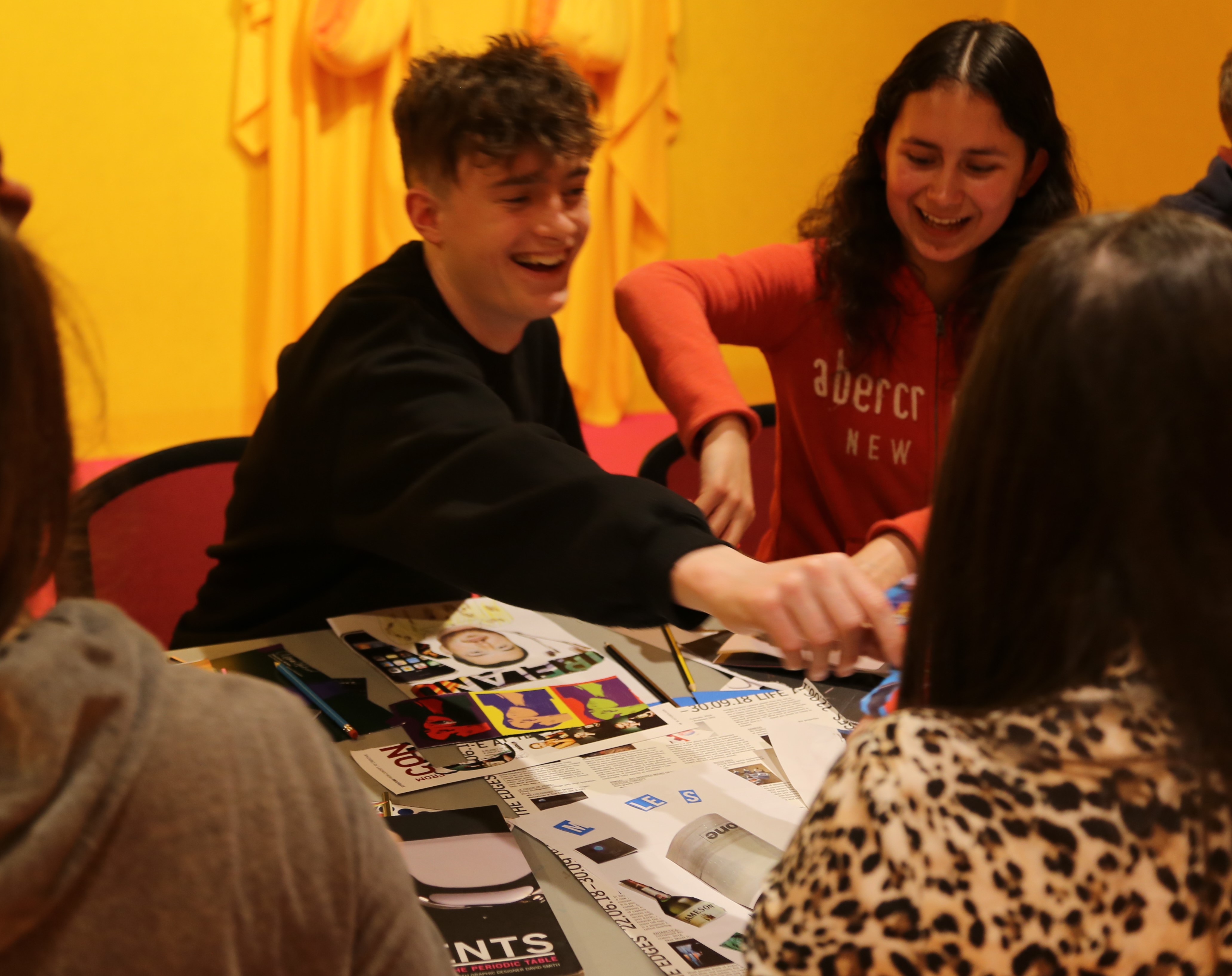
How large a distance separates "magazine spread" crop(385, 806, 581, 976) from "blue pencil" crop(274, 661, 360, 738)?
0.66 feet

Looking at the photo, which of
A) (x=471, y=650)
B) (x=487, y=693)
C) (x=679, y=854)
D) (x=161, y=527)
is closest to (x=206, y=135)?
(x=161, y=527)

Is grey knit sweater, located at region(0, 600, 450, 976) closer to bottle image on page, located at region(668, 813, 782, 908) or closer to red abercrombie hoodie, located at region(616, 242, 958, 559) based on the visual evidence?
bottle image on page, located at region(668, 813, 782, 908)

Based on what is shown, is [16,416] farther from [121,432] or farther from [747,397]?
[747,397]

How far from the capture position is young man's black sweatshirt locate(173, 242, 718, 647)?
115 centimetres

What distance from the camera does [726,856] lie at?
1.03m

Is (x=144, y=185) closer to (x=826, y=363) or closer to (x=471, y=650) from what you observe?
(x=826, y=363)

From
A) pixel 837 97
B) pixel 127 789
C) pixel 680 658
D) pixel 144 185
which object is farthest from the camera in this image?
pixel 837 97

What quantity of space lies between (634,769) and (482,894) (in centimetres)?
26

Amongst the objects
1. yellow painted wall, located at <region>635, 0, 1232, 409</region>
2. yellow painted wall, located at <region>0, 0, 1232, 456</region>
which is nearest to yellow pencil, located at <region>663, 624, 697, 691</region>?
yellow painted wall, located at <region>0, 0, 1232, 456</region>

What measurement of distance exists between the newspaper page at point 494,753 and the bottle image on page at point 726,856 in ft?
0.62

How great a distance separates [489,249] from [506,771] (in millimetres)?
691

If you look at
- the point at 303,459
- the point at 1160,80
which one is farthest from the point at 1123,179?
the point at 303,459

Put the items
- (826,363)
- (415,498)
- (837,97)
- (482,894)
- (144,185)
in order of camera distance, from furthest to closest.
Result: (837,97), (144,185), (826,363), (415,498), (482,894)

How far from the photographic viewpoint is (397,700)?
4.33 ft
